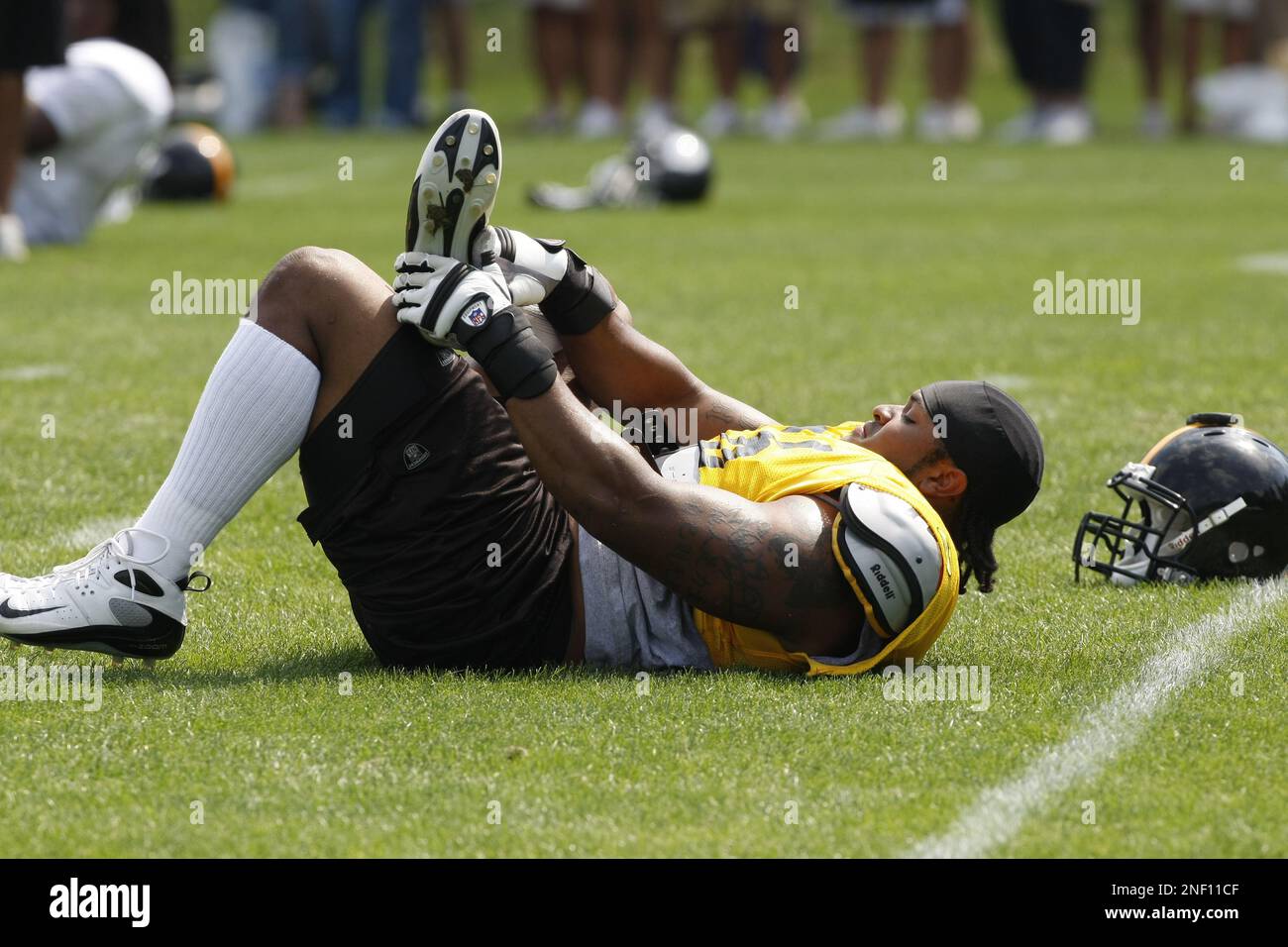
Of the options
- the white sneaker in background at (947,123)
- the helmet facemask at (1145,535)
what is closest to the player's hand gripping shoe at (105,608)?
the helmet facemask at (1145,535)

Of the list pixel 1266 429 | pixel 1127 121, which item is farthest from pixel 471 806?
pixel 1127 121

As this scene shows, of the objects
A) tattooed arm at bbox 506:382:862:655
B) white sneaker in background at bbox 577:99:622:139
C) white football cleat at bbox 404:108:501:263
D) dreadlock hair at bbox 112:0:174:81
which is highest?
dreadlock hair at bbox 112:0:174:81

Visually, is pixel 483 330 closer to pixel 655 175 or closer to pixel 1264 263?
pixel 1264 263

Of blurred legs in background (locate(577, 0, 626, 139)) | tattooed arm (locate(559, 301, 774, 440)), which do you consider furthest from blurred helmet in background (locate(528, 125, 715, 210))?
tattooed arm (locate(559, 301, 774, 440))

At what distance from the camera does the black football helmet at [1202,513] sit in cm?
489

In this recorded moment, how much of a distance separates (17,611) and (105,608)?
21 cm

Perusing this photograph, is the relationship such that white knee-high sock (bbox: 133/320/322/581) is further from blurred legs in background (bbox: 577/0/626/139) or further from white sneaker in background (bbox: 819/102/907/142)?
white sneaker in background (bbox: 819/102/907/142)

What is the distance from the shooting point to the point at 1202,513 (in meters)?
4.91

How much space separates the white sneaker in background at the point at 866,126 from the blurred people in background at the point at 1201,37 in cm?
317

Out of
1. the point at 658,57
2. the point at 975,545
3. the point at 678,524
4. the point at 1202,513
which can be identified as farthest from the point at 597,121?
the point at 678,524

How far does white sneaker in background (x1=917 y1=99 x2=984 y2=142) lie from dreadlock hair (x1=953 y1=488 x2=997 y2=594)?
1726 centimetres

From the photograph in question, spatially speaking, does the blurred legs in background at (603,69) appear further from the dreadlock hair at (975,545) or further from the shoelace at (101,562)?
the shoelace at (101,562)

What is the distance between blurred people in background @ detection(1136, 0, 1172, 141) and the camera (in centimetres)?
2073
